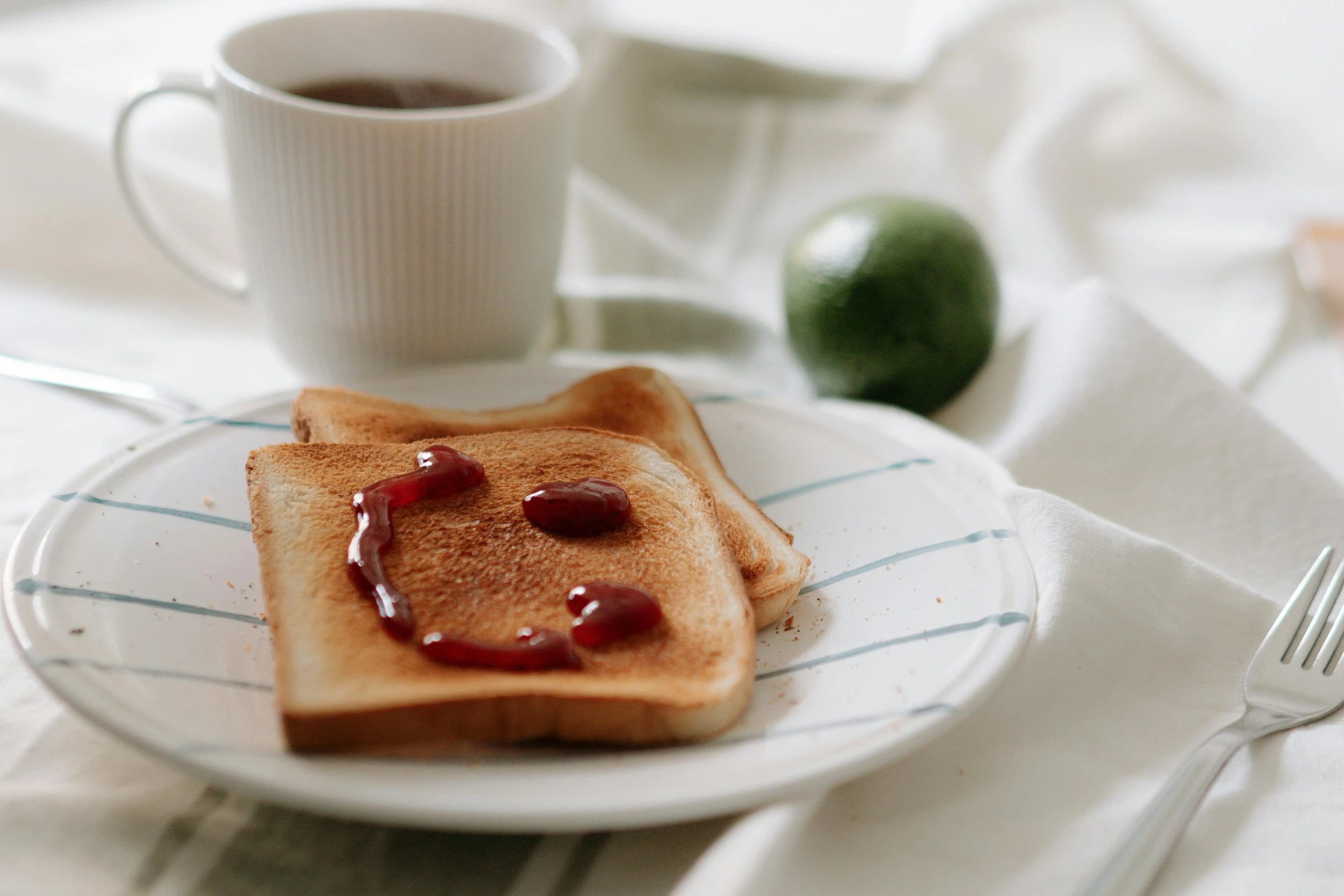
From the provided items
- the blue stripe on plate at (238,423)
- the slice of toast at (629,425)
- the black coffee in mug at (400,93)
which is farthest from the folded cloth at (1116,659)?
the black coffee in mug at (400,93)

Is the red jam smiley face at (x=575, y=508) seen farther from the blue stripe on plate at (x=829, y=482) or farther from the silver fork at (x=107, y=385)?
the silver fork at (x=107, y=385)

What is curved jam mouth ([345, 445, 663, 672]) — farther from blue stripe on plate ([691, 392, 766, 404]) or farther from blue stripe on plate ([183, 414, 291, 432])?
blue stripe on plate ([691, 392, 766, 404])

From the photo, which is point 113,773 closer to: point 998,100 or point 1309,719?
point 1309,719

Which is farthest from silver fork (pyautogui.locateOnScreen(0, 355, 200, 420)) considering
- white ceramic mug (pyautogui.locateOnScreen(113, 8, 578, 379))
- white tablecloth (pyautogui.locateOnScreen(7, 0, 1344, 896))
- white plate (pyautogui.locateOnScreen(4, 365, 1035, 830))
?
white plate (pyautogui.locateOnScreen(4, 365, 1035, 830))

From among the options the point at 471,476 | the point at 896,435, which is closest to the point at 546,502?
the point at 471,476

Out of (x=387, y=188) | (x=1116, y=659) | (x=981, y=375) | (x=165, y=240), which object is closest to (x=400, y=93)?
(x=387, y=188)

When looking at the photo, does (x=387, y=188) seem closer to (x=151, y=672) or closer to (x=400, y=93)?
(x=400, y=93)

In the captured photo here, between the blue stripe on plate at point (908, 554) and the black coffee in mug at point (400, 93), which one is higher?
the black coffee in mug at point (400, 93)
